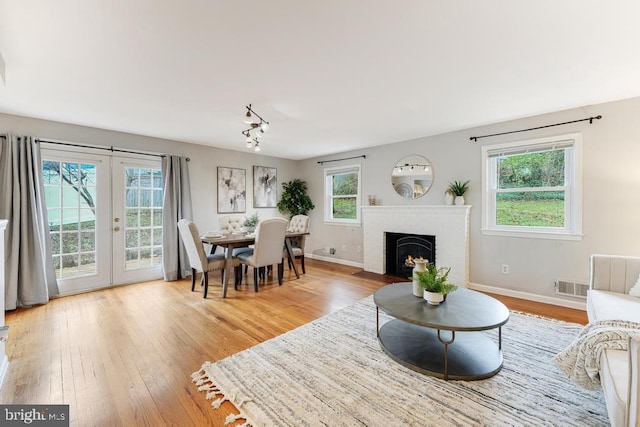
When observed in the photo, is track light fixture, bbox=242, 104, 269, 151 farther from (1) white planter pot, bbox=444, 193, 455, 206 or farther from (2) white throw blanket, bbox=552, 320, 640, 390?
(2) white throw blanket, bbox=552, 320, 640, 390

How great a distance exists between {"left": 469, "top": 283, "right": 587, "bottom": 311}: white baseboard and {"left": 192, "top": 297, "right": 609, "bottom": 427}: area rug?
106 centimetres

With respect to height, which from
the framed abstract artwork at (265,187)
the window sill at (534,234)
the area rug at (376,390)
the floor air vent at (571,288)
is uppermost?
the framed abstract artwork at (265,187)

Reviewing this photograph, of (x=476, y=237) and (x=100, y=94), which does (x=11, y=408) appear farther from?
(x=476, y=237)

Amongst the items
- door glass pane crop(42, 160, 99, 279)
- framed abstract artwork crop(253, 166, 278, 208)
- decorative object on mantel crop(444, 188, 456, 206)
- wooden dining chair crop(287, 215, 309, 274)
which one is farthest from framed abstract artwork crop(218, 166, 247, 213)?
decorative object on mantel crop(444, 188, 456, 206)

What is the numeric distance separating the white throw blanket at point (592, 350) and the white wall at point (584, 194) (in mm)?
2081

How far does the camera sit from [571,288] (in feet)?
10.5

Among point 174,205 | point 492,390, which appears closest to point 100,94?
point 174,205

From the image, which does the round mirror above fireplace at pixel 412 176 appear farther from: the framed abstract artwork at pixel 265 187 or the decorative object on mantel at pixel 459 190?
the framed abstract artwork at pixel 265 187

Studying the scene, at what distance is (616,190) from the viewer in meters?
2.96

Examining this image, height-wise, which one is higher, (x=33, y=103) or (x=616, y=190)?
(x=33, y=103)

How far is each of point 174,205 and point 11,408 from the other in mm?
3175

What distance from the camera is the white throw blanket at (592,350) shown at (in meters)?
1.44

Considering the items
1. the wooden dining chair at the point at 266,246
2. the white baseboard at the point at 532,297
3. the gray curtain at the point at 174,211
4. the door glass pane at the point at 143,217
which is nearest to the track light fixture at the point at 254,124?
the wooden dining chair at the point at 266,246

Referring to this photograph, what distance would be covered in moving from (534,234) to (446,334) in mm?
2066
